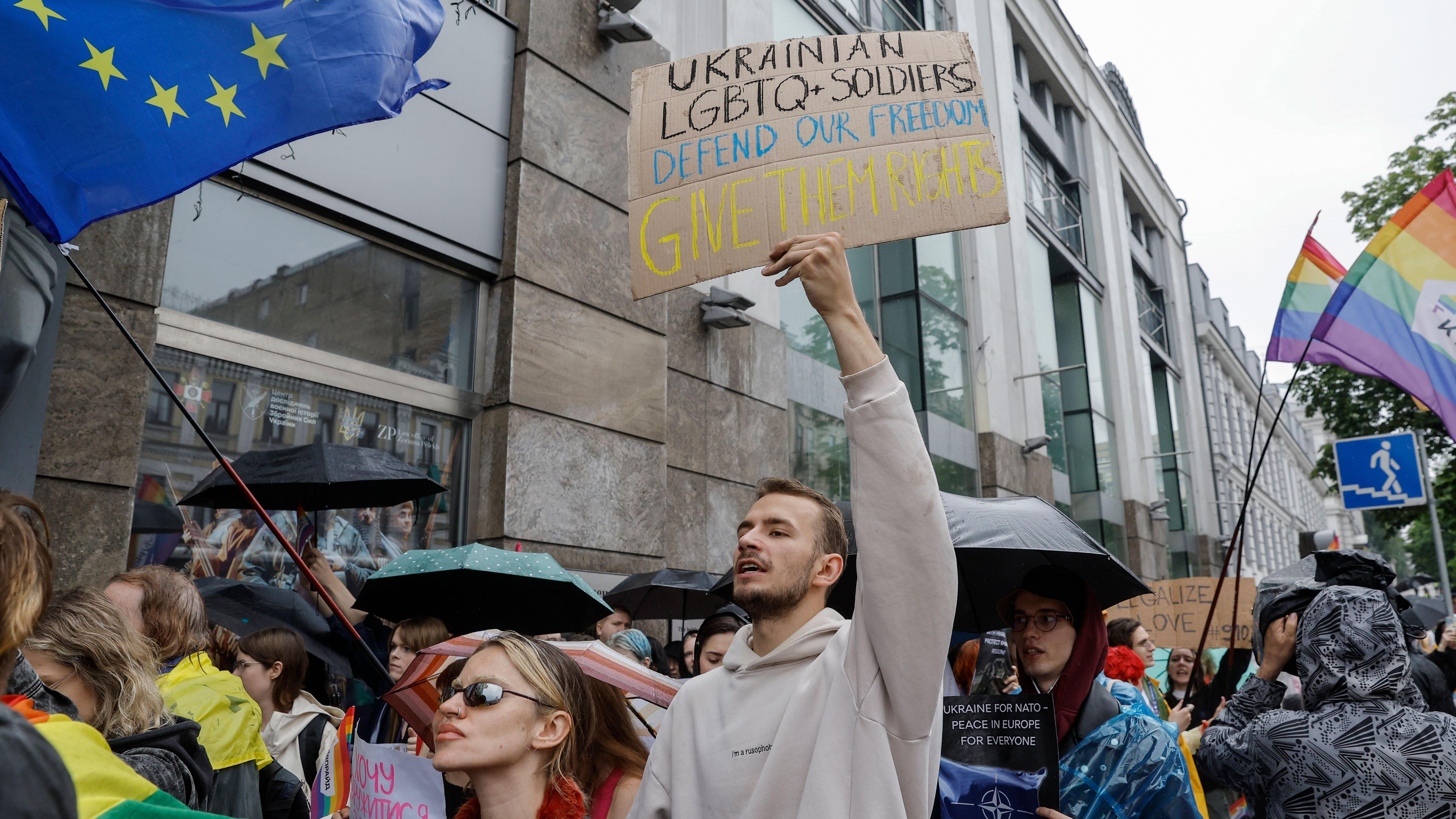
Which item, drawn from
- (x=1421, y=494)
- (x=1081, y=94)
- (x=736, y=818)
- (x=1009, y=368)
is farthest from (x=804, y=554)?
(x=1081, y=94)

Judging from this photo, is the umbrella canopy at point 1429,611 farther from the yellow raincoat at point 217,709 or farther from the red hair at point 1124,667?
the yellow raincoat at point 217,709

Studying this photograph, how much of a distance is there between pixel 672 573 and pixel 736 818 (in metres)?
A: 5.96

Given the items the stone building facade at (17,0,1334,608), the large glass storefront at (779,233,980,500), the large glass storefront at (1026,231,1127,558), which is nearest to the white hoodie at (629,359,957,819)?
the stone building facade at (17,0,1334,608)

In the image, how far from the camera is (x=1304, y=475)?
64438 millimetres

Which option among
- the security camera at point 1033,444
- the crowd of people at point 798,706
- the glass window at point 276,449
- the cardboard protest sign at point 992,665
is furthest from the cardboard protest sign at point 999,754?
the security camera at point 1033,444

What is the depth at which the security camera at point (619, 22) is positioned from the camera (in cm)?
945

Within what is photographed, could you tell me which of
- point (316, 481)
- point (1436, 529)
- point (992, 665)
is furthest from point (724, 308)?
point (1436, 529)

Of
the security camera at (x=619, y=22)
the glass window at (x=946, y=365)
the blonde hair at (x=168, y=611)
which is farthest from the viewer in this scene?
the glass window at (x=946, y=365)

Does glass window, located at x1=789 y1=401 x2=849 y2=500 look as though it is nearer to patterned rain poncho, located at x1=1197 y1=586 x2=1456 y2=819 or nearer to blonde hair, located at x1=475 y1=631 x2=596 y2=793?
patterned rain poncho, located at x1=1197 y1=586 x2=1456 y2=819

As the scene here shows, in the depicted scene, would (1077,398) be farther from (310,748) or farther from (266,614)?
(310,748)

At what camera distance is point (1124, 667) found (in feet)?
17.6

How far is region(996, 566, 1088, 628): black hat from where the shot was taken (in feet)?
11.3

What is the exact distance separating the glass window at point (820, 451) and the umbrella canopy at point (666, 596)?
373 cm

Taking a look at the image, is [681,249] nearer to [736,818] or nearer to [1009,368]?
[736,818]
